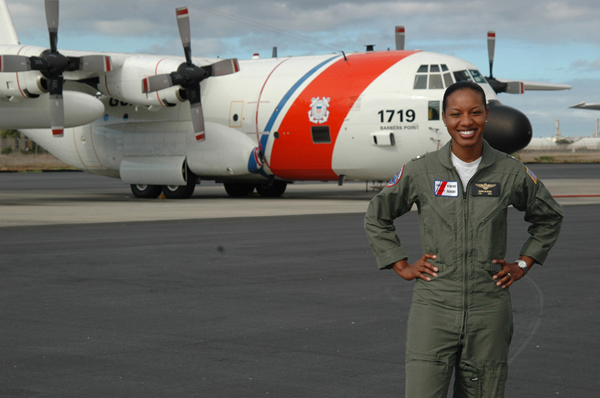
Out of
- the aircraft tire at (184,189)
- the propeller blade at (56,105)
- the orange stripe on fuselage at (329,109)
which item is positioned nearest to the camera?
the propeller blade at (56,105)

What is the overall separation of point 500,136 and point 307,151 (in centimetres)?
564

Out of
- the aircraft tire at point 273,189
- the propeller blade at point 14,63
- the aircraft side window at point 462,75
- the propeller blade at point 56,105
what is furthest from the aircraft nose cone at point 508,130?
the propeller blade at point 14,63

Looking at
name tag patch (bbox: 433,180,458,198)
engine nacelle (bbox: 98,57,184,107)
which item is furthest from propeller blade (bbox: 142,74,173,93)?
name tag patch (bbox: 433,180,458,198)

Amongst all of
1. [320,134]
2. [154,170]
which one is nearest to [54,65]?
[154,170]

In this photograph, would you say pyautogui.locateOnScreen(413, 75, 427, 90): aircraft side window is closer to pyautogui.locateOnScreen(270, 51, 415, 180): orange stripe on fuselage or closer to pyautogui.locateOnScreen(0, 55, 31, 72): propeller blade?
pyautogui.locateOnScreen(270, 51, 415, 180): orange stripe on fuselage

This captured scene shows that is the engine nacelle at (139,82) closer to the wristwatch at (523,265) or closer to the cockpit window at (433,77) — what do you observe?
the cockpit window at (433,77)

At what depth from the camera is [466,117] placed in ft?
11.5

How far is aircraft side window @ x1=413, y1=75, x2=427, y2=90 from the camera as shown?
21797 mm

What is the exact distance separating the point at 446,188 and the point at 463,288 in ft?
1.43

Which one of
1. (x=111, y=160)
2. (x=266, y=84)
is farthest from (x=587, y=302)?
(x=111, y=160)

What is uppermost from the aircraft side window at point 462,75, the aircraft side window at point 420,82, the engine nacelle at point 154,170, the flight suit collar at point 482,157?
the aircraft side window at point 462,75

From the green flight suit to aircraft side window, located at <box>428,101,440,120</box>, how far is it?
18117mm

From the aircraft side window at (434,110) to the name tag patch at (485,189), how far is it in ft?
59.7

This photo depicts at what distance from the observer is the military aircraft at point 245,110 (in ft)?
71.6
